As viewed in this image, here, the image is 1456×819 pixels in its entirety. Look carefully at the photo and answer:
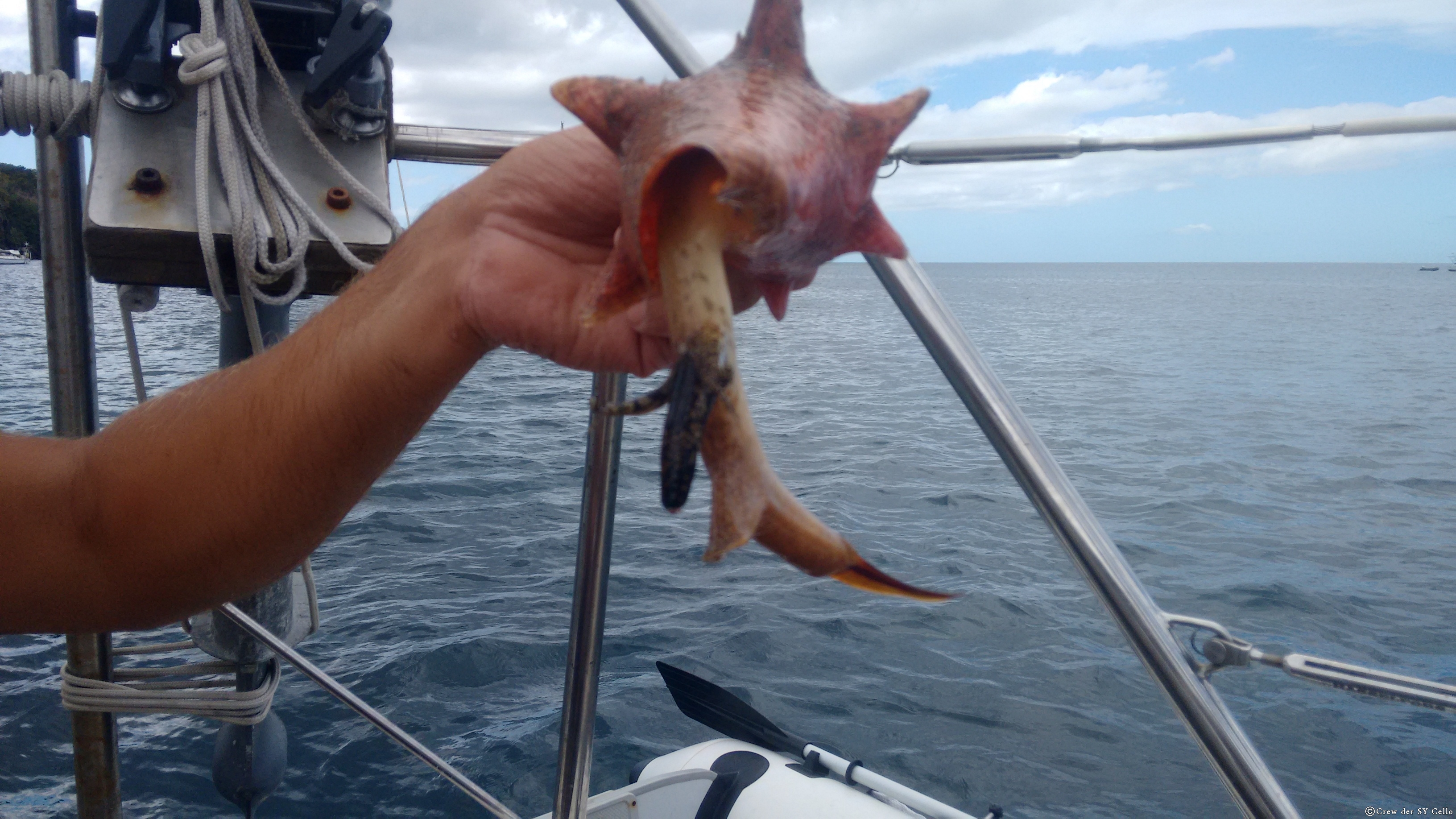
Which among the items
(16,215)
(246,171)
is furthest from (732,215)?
(16,215)

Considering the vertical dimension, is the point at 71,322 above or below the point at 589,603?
above

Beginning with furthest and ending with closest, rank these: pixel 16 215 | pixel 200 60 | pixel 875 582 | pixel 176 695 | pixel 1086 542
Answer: pixel 16 215, pixel 176 695, pixel 200 60, pixel 1086 542, pixel 875 582

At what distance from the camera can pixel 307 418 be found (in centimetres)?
112

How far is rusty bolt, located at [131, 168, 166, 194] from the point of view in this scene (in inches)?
63.9

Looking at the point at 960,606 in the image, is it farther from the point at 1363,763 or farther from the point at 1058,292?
the point at 1058,292

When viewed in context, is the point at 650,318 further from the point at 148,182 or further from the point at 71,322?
the point at 71,322

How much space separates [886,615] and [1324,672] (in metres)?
7.12

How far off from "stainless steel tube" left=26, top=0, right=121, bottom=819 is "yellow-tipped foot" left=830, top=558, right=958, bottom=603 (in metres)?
1.59

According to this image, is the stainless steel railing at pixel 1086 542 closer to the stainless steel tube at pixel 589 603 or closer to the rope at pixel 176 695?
the stainless steel tube at pixel 589 603

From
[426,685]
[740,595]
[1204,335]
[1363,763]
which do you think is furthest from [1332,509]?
[1204,335]

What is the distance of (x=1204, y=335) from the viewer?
4031cm

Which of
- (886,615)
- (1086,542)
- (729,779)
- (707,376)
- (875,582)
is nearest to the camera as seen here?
(707,376)

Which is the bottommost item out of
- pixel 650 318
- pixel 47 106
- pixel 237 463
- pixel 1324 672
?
pixel 1324 672

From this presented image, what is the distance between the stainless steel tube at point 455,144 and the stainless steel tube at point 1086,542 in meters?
0.74
